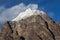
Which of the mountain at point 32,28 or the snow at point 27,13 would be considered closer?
the mountain at point 32,28

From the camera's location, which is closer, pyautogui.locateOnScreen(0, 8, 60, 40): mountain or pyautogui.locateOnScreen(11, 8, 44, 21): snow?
pyautogui.locateOnScreen(0, 8, 60, 40): mountain

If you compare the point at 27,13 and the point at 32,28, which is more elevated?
the point at 27,13

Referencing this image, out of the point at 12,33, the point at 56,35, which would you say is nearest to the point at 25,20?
the point at 12,33

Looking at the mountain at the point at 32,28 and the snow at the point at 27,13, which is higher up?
the snow at the point at 27,13

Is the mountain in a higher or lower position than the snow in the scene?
lower

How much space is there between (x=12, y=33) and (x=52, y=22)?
106 ft

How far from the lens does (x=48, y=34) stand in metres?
169

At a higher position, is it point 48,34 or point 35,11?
point 35,11

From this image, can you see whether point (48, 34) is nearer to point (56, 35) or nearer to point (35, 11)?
point (56, 35)

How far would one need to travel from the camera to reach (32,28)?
170 m

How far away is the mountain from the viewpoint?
164375mm

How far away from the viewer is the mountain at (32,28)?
539 feet

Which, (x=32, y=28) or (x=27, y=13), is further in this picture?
(x=27, y=13)

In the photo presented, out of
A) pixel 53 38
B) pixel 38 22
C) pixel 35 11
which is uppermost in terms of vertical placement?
pixel 35 11
